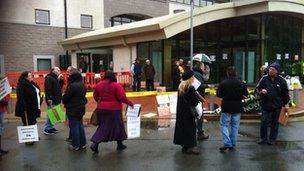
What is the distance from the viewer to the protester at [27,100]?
973 centimetres

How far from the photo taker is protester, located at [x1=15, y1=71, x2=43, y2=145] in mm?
9727

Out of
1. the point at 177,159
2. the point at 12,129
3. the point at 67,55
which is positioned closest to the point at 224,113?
the point at 177,159

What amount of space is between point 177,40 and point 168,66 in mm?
1345

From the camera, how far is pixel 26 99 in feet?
32.1

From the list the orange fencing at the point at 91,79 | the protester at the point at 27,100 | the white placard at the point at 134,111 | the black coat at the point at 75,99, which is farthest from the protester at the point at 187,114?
the orange fencing at the point at 91,79

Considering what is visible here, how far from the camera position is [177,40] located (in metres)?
21.7

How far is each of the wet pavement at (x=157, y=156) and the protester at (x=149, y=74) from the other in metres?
9.36

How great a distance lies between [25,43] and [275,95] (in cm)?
2387

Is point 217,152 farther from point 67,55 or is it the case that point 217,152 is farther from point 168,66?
point 67,55

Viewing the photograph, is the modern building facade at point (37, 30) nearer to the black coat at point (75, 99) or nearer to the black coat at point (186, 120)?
the black coat at point (75, 99)

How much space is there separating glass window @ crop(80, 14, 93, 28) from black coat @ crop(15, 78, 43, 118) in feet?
78.5

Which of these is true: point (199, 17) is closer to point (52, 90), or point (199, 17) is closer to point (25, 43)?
point (52, 90)

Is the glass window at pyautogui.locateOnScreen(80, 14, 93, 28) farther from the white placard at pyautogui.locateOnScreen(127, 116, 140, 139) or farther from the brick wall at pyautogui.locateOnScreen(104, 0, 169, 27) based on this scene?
the white placard at pyautogui.locateOnScreen(127, 116, 140, 139)

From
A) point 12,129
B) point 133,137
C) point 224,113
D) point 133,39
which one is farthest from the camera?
point 133,39
